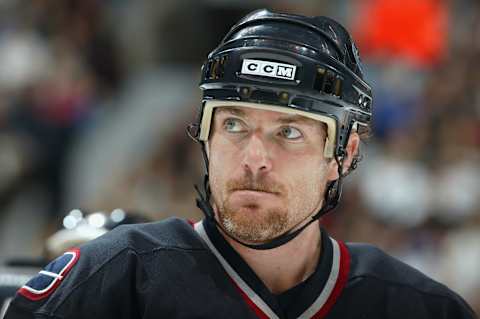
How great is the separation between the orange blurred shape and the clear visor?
415cm

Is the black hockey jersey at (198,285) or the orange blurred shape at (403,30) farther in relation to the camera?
the orange blurred shape at (403,30)

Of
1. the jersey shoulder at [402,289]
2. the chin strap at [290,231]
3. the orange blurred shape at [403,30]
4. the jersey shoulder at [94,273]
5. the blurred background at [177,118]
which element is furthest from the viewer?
the orange blurred shape at [403,30]

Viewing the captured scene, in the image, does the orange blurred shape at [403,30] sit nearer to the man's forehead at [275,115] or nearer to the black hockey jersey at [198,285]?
the black hockey jersey at [198,285]

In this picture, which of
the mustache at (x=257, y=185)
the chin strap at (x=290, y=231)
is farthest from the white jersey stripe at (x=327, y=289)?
the mustache at (x=257, y=185)

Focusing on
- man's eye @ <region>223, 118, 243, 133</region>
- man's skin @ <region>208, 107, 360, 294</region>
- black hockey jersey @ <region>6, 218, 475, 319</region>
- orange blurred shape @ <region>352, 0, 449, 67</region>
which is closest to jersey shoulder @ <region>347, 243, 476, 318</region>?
black hockey jersey @ <region>6, 218, 475, 319</region>

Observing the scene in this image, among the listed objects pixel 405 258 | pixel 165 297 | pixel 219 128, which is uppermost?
pixel 219 128

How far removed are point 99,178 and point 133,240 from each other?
14.2 feet

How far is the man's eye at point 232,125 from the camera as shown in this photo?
2.35 meters

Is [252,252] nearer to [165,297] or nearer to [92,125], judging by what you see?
[165,297]

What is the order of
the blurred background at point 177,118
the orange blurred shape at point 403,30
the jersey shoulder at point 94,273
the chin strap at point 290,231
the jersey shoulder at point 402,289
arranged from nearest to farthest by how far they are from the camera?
the jersey shoulder at point 94,273, the chin strap at point 290,231, the jersey shoulder at point 402,289, the blurred background at point 177,118, the orange blurred shape at point 403,30

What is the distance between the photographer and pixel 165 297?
2.28 meters

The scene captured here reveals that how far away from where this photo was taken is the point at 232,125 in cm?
236

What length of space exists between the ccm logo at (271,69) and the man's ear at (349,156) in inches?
10.9

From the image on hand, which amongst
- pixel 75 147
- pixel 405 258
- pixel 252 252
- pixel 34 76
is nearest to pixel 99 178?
pixel 75 147
